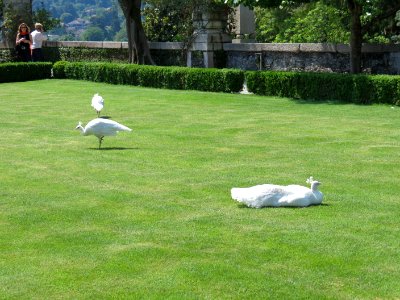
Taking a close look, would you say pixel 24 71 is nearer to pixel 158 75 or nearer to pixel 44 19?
pixel 158 75

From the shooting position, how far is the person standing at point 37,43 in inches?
1276

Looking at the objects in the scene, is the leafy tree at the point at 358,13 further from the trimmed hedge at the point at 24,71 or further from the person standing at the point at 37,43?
the person standing at the point at 37,43

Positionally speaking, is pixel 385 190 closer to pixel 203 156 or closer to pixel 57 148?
pixel 203 156

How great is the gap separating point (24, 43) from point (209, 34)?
304 inches

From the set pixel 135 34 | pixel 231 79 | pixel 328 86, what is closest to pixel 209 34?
pixel 135 34

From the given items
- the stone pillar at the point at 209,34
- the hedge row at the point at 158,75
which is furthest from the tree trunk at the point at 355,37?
the stone pillar at the point at 209,34

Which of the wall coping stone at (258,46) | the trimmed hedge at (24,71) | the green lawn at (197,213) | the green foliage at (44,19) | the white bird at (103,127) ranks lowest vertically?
the green lawn at (197,213)

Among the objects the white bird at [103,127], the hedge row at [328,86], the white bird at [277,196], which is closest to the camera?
the white bird at [277,196]

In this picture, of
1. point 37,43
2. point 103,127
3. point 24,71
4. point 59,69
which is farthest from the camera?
point 37,43

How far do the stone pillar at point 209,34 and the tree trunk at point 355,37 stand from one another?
7542mm

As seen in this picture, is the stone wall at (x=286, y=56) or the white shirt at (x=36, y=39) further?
the white shirt at (x=36, y=39)

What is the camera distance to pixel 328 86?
21.2 meters

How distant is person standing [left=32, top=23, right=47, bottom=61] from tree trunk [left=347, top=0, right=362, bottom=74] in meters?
13.6

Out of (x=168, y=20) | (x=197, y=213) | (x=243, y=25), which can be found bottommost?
(x=197, y=213)
